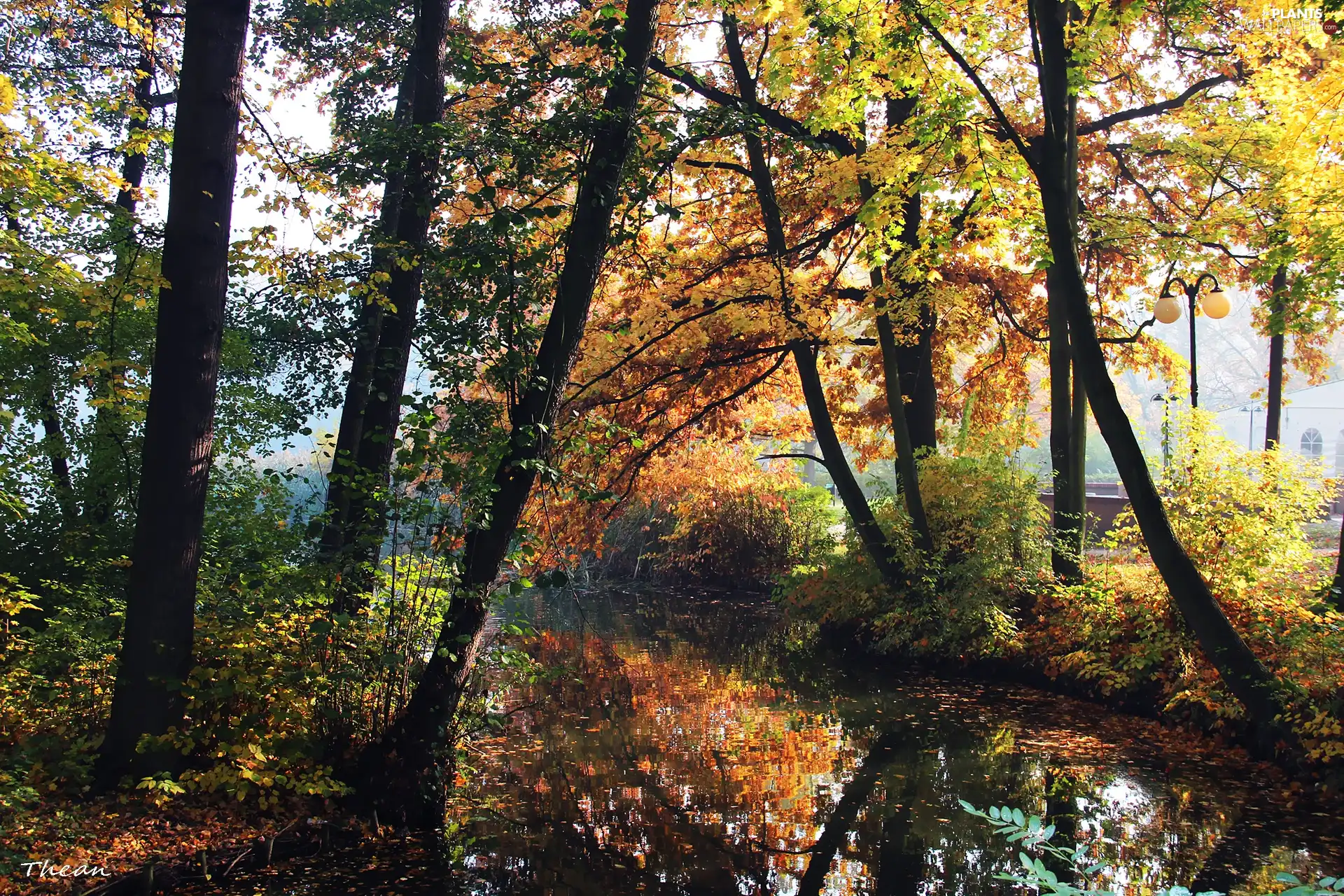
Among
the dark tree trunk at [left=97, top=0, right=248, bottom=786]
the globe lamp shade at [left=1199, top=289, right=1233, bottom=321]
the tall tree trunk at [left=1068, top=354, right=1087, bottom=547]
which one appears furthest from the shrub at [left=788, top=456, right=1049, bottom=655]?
the dark tree trunk at [left=97, top=0, right=248, bottom=786]

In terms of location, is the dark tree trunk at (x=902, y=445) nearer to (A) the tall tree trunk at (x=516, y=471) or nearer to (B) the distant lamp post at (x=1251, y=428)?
(A) the tall tree trunk at (x=516, y=471)

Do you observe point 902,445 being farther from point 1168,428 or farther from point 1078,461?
point 1168,428

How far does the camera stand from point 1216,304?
998cm

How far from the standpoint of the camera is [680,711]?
8.73 metres

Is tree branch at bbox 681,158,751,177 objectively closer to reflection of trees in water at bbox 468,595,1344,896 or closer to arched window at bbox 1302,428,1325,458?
reflection of trees in water at bbox 468,595,1344,896

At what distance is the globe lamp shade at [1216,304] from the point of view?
990 cm

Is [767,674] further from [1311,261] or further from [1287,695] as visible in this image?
[1311,261]

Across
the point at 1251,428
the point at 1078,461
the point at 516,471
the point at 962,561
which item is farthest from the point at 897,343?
the point at 1251,428

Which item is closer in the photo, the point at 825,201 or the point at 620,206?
the point at 620,206

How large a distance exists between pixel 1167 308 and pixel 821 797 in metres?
7.12

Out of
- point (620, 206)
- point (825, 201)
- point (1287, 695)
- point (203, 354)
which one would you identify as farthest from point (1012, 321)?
point (203, 354)

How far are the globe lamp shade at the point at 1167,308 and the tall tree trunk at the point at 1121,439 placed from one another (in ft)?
10.3

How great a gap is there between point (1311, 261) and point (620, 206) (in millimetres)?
7786

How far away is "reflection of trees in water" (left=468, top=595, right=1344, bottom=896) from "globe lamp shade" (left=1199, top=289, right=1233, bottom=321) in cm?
485
